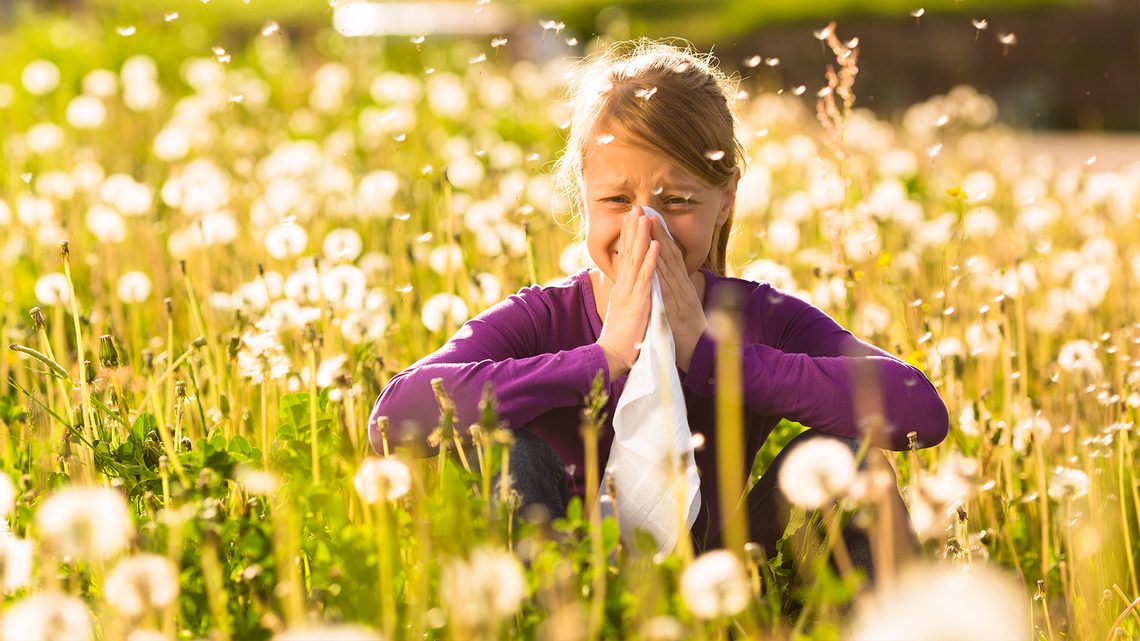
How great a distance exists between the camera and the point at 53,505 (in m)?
1.25

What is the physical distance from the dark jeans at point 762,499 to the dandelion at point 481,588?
1.67 feet

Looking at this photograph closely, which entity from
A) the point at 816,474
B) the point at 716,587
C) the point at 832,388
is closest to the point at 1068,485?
the point at 832,388

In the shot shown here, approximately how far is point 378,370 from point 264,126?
3.80 metres

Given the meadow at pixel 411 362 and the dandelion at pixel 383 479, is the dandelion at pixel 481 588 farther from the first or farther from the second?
the dandelion at pixel 383 479

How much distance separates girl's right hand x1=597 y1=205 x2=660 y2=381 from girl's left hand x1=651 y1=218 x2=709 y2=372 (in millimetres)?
26

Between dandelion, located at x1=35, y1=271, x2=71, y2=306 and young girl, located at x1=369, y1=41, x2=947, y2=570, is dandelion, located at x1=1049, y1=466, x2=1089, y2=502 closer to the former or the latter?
young girl, located at x1=369, y1=41, x2=947, y2=570

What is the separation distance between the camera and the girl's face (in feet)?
6.84

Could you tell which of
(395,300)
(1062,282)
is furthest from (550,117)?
(395,300)

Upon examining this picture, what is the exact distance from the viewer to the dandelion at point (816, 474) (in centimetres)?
134

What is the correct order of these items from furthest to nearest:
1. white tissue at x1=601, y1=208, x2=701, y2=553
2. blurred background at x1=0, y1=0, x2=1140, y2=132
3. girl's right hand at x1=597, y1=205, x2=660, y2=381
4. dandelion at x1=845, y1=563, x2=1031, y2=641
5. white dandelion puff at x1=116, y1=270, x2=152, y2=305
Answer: blurred background at x1=0, y1=0, x2=1140, y2=132 < white dandelion puff at x1=116, y1=270, x2=152, y2=305 < girl's right hand at x1=597, y1=205, x2=660, y2=381 < white tissue at x1=601, y1=208, x2=701, y2=553 < dandelion at x1=845, y1=563, x2=1031, y2=641

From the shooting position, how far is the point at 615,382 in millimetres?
2102

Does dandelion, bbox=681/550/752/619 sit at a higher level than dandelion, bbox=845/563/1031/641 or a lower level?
lower

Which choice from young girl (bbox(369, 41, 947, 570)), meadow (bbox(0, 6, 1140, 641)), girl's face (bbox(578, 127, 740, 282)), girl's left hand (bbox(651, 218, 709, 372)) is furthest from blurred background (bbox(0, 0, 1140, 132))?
girl's left hand (bbox(651, 218, 709, 372))

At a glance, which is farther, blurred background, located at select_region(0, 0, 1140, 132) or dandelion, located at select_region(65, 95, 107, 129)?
blurred background, located at select_region(0, 0, 1140, 132)
